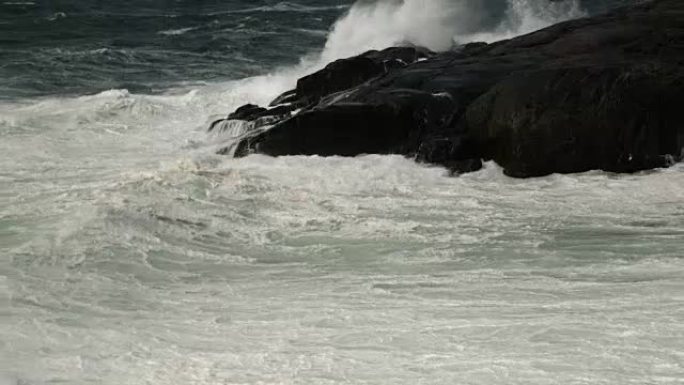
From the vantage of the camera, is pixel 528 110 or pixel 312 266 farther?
pixel 528 110

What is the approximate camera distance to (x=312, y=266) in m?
A: 9.47

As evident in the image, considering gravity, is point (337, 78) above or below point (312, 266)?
above

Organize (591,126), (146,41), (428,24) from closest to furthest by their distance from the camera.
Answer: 1. (591,126)
2. (428,24)
3. (146,41)

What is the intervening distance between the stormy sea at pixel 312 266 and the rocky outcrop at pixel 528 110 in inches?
13.6

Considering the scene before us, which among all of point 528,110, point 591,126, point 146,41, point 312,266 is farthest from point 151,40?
point 312,266

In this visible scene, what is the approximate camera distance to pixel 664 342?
739 centimetres

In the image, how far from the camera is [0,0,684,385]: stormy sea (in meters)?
7.29

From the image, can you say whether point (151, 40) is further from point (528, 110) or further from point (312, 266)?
point (312, 266)

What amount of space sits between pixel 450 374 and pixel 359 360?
68 cm

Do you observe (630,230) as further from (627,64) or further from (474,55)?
(474,55)

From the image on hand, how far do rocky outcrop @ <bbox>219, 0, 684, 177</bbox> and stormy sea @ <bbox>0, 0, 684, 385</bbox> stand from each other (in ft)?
1.14

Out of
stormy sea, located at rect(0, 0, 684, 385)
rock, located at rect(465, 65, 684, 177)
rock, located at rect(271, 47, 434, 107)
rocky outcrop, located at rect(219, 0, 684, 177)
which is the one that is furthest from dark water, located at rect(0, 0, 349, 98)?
rock, located at rect(465, 65, 684, 177)

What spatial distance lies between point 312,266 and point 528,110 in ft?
15.4

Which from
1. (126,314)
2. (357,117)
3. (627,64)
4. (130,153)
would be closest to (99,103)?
(130,153)
